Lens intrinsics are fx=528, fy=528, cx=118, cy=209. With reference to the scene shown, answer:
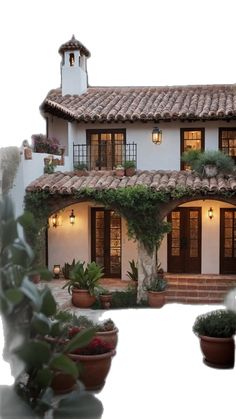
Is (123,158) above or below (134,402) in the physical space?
above

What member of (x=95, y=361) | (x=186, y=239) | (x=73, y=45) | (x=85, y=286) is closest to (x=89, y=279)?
(x=85, y=286)

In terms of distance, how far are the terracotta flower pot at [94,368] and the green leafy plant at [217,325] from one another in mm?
1769

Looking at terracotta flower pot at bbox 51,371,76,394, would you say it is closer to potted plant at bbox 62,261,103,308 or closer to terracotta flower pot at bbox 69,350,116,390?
terracotta flower pot at bbox 69,350,116,390

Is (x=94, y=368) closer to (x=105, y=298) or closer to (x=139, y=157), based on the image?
(x=105, y=298)

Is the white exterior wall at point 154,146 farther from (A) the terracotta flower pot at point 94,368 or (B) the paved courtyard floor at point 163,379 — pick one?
(A) the terracotta flower pot at point 94,368

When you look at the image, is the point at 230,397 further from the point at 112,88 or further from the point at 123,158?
the point at 112,88

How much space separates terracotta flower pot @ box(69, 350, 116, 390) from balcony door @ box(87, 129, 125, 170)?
7990 mm

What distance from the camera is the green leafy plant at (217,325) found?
24.7 feet

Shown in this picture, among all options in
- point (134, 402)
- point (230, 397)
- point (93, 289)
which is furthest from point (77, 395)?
point (93, 289)

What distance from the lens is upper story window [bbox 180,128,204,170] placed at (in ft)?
45.9

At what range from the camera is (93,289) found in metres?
11.6

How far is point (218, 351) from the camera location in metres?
7.53

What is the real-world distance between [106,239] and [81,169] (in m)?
2.15

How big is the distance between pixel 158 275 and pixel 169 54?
816 cm
